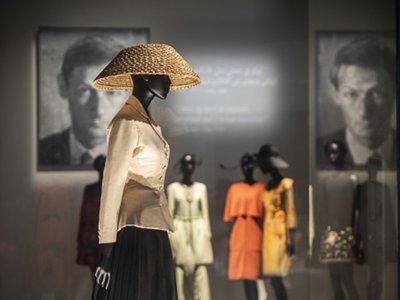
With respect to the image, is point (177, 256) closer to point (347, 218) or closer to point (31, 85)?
point (347, 218)

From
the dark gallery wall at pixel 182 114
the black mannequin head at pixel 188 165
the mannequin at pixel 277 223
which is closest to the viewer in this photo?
the dark gallery wall at pixel 182 114

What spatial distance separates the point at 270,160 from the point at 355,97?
2.44ft

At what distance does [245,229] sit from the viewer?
514 cm

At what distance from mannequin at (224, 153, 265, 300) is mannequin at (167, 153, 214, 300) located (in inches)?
7.0

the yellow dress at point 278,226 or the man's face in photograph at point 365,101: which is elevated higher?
the man's face in photograph at point 365,101

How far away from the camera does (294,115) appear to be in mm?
5148

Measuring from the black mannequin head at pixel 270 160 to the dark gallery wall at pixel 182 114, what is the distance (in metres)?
0.05

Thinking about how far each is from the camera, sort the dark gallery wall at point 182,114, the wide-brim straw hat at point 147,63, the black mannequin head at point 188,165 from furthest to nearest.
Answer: the black mannequin head at point 188,165 < the dark gallery wall at point 182,114 < the wide-brim straw hat at point 147,63

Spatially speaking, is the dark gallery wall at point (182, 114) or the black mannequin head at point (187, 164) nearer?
the dark gallery wall at point (182, 114)

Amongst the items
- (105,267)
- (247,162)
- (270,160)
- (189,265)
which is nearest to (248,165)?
(247,162)

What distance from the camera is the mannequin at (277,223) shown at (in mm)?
5148

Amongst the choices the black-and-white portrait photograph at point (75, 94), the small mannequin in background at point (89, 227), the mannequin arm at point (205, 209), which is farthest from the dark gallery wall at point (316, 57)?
the small mannequin in background at point (89, 227)

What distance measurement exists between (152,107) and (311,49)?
120cm

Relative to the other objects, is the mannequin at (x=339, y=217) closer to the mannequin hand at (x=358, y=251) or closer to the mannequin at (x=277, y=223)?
the mannequin hand at (x=358, y=251)
